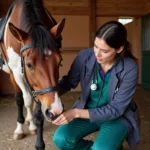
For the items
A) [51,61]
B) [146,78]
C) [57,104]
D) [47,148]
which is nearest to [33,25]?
[51,61]

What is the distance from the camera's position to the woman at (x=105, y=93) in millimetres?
1403

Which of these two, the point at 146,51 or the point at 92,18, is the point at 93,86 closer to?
the point at 92,18

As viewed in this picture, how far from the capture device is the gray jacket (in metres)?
1.48

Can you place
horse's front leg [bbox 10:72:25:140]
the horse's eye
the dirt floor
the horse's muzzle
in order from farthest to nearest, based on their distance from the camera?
1. horse's front leg [bbox 10:72:25:140]
2. the dirt floor
3. the horse's eye
4. the horse's muzzle

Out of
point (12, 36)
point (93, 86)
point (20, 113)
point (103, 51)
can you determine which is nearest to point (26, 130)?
point (20, 113)

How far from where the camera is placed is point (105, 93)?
1591mm

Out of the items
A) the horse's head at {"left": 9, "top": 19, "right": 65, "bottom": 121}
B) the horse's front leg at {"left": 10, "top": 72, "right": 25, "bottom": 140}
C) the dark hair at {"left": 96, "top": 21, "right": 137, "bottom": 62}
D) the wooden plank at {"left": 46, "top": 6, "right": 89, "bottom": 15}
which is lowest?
the horse's front leg at {"left": 10, "top": 72, "right": 25, "bottom": 140}

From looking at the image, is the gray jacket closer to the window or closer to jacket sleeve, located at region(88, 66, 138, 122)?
jacket sleeve, located at region(88, 66, 138, 122)

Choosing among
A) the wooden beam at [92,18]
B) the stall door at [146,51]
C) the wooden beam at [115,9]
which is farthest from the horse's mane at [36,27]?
the stall door at [146,51]

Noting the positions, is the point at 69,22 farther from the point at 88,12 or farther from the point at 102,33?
the point at 102,33

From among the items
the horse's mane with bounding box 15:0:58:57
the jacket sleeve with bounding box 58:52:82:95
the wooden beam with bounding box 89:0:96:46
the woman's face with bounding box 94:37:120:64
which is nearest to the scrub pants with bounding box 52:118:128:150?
the jacket sleeve with bounding box 58:52:82:95

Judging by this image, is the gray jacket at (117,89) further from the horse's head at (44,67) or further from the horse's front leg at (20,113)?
the horse's front leg at (20,113)

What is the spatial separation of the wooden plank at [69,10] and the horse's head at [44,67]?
3473 millimetres

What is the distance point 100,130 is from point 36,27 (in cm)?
79
